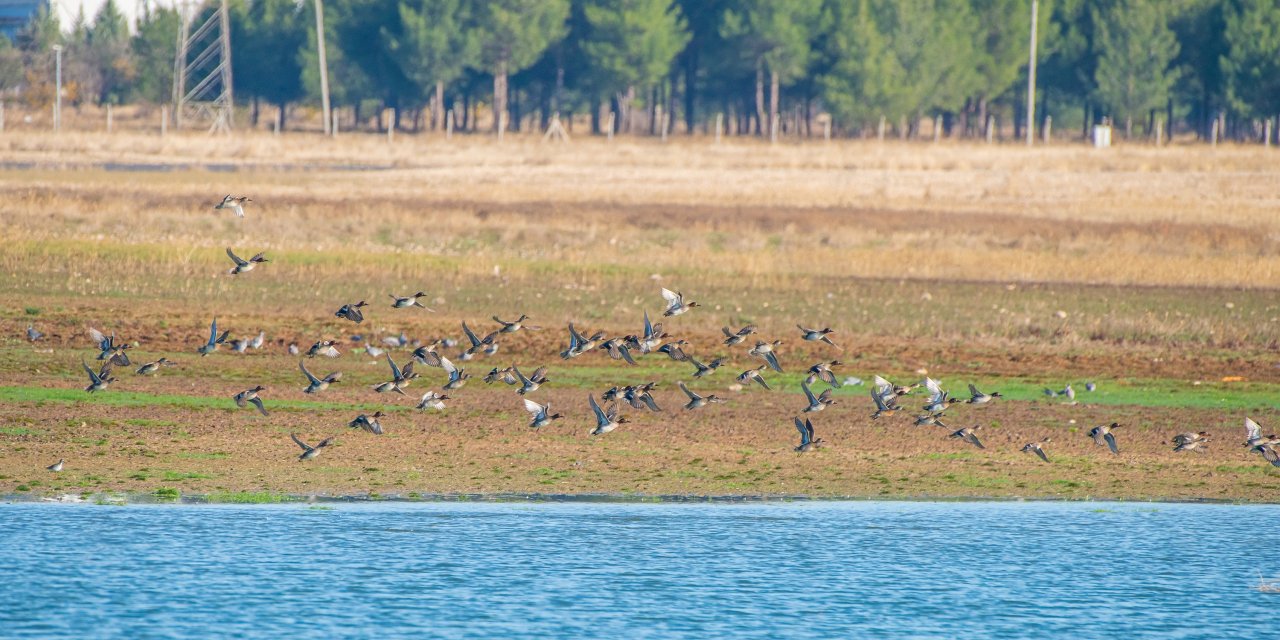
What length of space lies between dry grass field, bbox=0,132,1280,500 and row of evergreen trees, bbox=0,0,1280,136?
147ft

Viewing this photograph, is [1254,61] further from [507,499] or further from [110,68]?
[507,499]

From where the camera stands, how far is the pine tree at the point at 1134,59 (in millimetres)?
111288

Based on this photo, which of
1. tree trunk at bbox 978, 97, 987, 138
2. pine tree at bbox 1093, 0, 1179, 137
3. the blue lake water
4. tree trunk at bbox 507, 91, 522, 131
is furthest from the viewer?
tree trunk at bbox 507, 91, 522, 131

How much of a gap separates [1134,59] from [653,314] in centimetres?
8762

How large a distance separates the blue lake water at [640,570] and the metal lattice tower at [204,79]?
86.5m

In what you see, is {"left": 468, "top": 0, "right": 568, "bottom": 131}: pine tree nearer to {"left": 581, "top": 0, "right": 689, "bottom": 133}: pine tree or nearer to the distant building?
{"left": 581, "top": 0, "right": 689, "bottom": 133}: pine tree

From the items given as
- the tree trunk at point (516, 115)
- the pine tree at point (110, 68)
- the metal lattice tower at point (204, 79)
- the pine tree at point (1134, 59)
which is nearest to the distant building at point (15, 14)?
the pine tree at point (110, 68)

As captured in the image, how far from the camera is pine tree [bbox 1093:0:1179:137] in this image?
11129 cm

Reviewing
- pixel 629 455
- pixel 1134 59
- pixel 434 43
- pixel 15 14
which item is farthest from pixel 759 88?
pixel 629 455

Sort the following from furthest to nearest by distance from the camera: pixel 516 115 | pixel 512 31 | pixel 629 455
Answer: pixel 516 115 < pixel 512 31 < pixel 629 455

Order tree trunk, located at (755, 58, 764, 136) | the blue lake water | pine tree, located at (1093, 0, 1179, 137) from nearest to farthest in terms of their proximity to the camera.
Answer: the blue lake water, pine tree, located at (1093, 0, 1179, 137), tree trunk, located at (755, 58, 764, 136)

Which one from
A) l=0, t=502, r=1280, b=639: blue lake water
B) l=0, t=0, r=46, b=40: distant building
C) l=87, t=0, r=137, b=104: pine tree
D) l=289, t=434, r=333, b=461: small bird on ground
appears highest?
l=0, t=0, r=46, b=40: distant building

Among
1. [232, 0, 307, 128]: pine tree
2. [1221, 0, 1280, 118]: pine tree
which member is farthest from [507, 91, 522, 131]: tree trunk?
[1221, 0, 1280, 118]: pine tree

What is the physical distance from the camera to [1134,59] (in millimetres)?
111625
